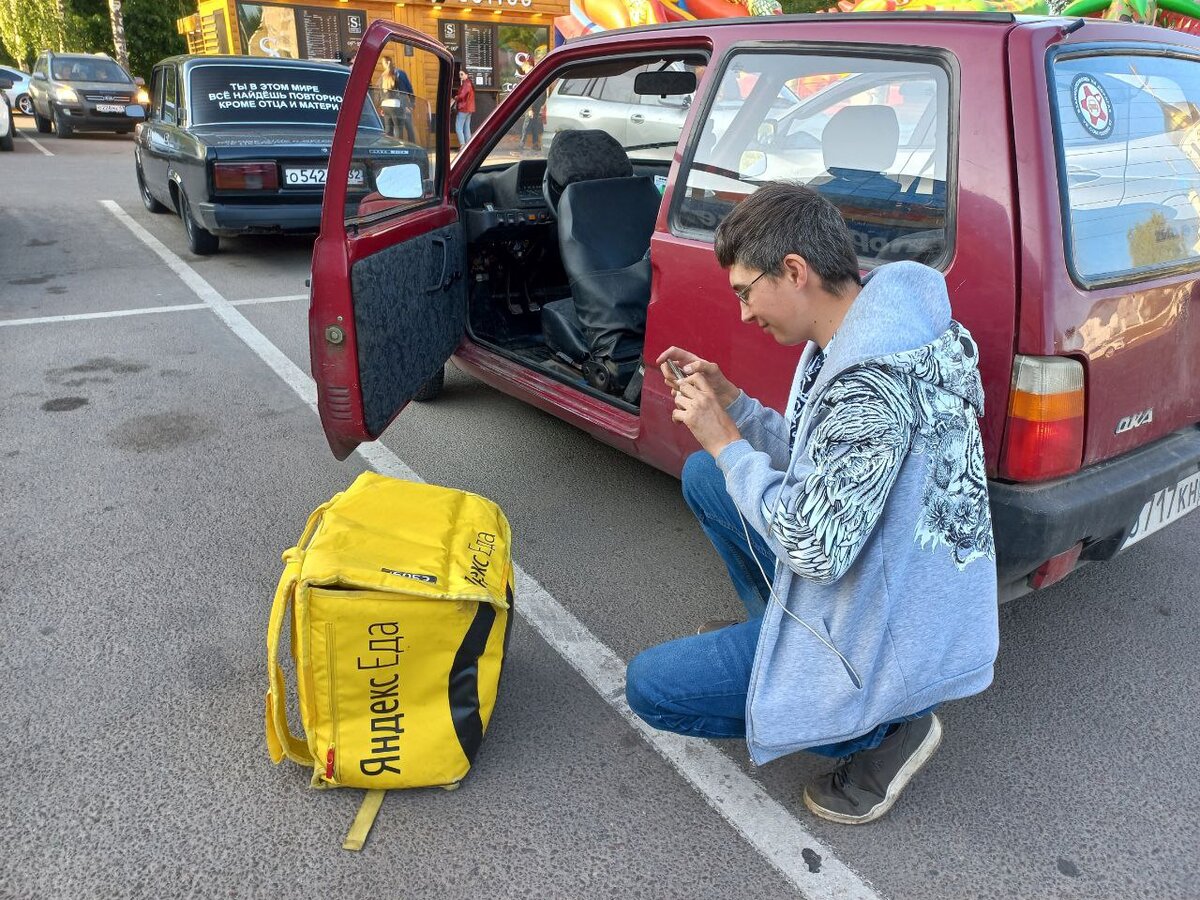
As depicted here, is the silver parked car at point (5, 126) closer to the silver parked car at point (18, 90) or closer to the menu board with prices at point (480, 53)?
the silver parked car at point (18, 90)

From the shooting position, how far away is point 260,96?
23.0 ft

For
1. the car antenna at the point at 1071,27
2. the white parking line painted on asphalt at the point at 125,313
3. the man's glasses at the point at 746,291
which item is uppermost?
the car antenna at the point at 1071,27

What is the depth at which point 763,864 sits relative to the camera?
1810 millimetres

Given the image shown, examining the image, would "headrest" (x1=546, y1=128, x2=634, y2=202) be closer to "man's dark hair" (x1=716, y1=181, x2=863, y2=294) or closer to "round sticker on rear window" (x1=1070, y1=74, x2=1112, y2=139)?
"round sticker on rear window" (x1=1070, y1=74, x2=1112, y2=139)

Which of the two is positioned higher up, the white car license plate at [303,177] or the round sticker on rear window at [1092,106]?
the round sticker on rear window at [1092,106]

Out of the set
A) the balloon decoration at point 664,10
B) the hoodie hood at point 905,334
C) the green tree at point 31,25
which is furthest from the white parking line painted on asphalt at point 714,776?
the green tree at point 31,25

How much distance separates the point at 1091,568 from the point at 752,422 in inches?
64.1

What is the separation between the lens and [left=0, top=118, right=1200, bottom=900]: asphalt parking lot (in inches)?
70.3

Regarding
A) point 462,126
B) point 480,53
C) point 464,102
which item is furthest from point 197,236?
point 480,53

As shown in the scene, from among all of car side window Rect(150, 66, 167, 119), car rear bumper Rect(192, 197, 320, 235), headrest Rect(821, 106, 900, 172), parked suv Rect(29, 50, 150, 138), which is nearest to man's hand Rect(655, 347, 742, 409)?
headrest Rect(821, 106, 900, 172)

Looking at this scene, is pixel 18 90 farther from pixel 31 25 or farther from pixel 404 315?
pixel 404 315

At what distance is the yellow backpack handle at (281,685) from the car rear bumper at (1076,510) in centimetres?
155

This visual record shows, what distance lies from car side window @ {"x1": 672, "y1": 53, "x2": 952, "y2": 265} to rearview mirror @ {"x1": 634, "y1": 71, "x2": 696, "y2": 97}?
0.95 meters

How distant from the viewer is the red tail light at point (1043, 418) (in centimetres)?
189
